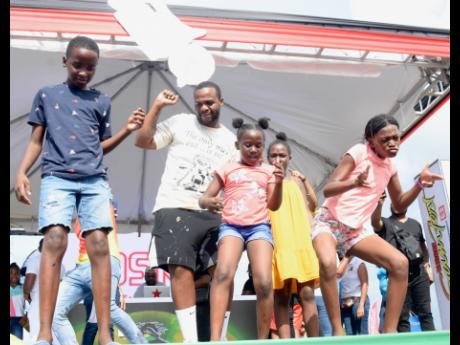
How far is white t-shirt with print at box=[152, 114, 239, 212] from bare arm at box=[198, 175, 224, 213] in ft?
0.41

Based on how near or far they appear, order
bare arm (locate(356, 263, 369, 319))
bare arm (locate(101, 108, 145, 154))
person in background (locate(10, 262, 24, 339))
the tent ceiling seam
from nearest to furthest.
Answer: bare arm (locate(101, 108, 145, 154)), bare arm (locate(356, 263, 369, 319)), person in background (locate(10, 262, 24, 339)), the tent ceiling seam

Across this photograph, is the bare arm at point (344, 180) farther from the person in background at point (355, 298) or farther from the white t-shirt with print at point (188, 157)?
the person in background at point (355, 298)

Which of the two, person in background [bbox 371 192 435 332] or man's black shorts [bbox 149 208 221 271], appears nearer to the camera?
man's black shorts [bbox 149 208 221 271]

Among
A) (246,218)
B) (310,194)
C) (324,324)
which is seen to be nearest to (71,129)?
(246,218)

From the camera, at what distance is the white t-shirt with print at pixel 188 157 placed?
145 inches

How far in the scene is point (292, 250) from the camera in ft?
13.3

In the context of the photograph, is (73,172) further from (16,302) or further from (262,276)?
(16,302)

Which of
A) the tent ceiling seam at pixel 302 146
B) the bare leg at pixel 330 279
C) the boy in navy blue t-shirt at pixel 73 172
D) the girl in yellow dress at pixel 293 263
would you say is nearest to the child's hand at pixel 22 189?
the boy in navy blue t-shirt at pixel 73 172

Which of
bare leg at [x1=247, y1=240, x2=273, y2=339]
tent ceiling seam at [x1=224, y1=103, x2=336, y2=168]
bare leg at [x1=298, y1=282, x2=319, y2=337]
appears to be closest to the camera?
bare leg at [x1=247, y1=240, x2=273, y2=339]

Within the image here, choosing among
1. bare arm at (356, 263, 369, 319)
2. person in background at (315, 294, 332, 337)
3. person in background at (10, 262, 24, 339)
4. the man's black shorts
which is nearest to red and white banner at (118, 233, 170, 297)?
person in background at (10, 262, 24, 339)

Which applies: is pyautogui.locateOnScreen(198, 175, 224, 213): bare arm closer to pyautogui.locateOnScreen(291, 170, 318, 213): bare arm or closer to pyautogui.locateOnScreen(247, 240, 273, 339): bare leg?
pyautogui.locateOnScreen(247, 240, 273, 339): bare leg

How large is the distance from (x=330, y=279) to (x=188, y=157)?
3.50 feet

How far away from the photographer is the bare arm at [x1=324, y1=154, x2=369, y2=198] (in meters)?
3.43

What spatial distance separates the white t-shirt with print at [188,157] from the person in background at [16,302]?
316 cm
